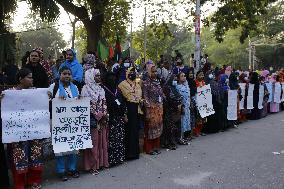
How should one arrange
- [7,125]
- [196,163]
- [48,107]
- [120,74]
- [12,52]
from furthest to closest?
[12,52] → [120,74] → [196,163] → [48,107] → [7,125]

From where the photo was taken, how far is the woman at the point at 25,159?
6.17 metres

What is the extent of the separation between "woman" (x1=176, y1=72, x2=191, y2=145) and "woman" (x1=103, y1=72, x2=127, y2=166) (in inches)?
90.7

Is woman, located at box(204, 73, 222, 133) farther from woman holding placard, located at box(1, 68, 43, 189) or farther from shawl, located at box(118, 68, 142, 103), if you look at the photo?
woman holding placard, located at box(1, 68, 43, 189)

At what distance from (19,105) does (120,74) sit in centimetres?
363

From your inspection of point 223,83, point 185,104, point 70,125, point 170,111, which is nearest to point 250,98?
point 223,83

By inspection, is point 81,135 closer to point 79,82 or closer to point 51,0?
point 79,82

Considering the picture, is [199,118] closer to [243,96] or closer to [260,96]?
[243,96]

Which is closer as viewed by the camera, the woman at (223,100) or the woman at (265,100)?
the woman at (223,100)

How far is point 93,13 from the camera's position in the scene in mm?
17781

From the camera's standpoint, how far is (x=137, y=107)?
850cm

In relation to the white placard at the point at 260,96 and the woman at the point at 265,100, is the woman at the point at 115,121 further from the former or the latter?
the woman at the point at 265,100

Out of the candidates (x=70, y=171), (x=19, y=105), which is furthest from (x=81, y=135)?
(x=19, y=105)

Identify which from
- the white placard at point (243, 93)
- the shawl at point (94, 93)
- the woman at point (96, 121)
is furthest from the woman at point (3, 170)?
the white placard at point (243, 93)

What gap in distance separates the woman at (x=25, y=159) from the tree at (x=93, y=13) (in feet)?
20.4
